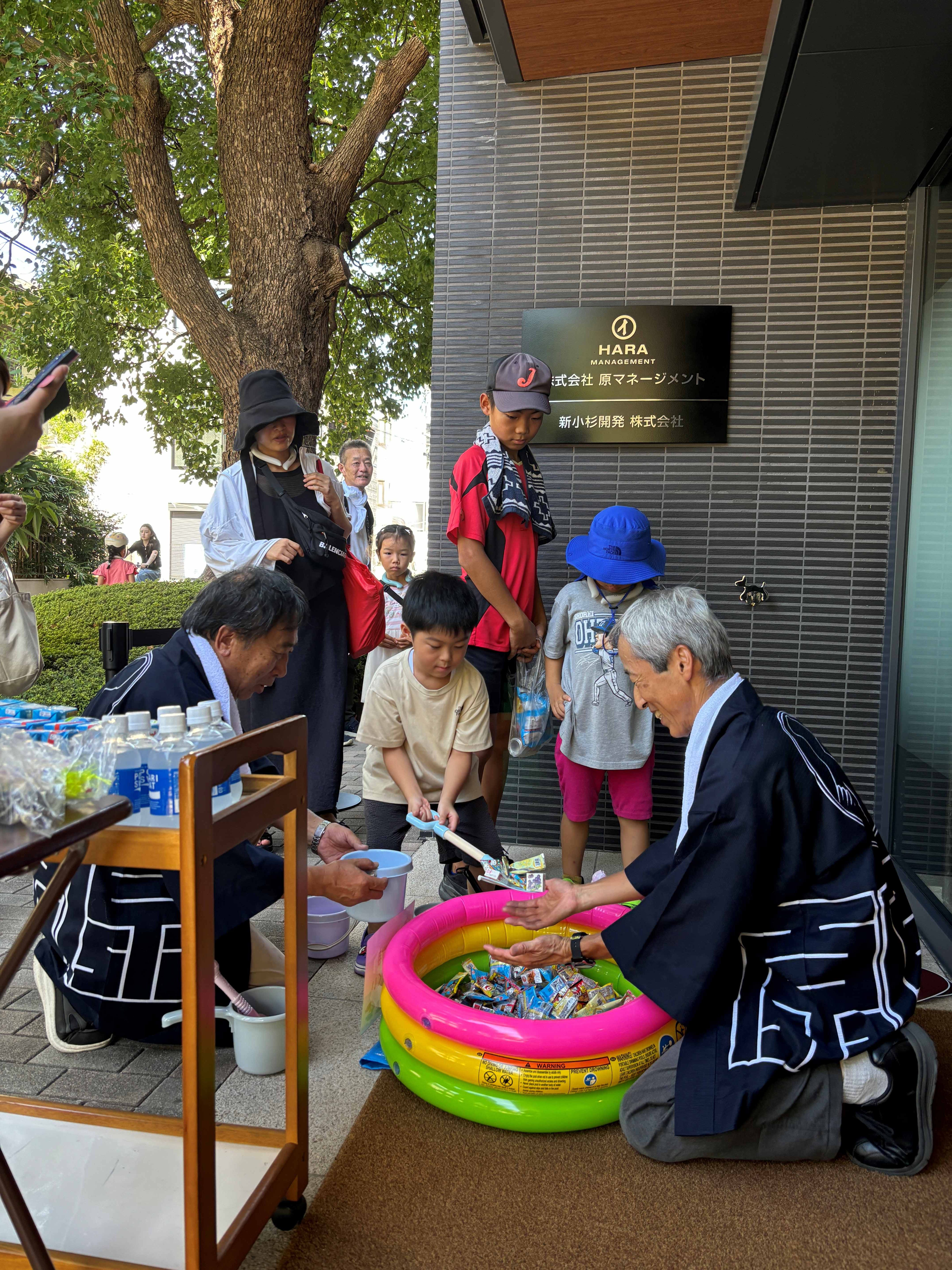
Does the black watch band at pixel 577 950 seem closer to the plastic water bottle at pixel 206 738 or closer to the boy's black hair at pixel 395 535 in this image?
the plastic water bottle at pixel 206 738

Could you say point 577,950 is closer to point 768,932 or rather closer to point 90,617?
point 768,932

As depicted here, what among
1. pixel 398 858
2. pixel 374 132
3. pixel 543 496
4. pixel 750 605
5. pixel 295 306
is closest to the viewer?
pixel 398 858

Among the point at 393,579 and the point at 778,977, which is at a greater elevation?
the point at 393,579

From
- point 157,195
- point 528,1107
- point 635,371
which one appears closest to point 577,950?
point 528,1107

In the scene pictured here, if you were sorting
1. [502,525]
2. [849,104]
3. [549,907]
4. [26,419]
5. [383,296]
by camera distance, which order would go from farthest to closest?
1. [383,296]
2. [502,525]
3. [849,104]
4. [549,907]
5. [26,419]

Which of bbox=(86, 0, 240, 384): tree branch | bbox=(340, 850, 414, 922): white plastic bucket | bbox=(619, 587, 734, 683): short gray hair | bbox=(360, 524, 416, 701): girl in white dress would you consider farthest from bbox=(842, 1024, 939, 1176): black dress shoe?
bbox=(86, 0, 240, 384): tree branch

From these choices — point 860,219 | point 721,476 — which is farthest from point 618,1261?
point 860,219

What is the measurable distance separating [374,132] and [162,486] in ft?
71.2

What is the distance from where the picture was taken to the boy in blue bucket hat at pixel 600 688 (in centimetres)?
375

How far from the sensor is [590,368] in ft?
14.6

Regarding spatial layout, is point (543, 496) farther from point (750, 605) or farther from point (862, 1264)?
point (862, 1264)

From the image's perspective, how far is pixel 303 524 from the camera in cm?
401

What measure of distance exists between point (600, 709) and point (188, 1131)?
250 cm

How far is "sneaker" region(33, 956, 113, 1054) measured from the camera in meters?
2.62
